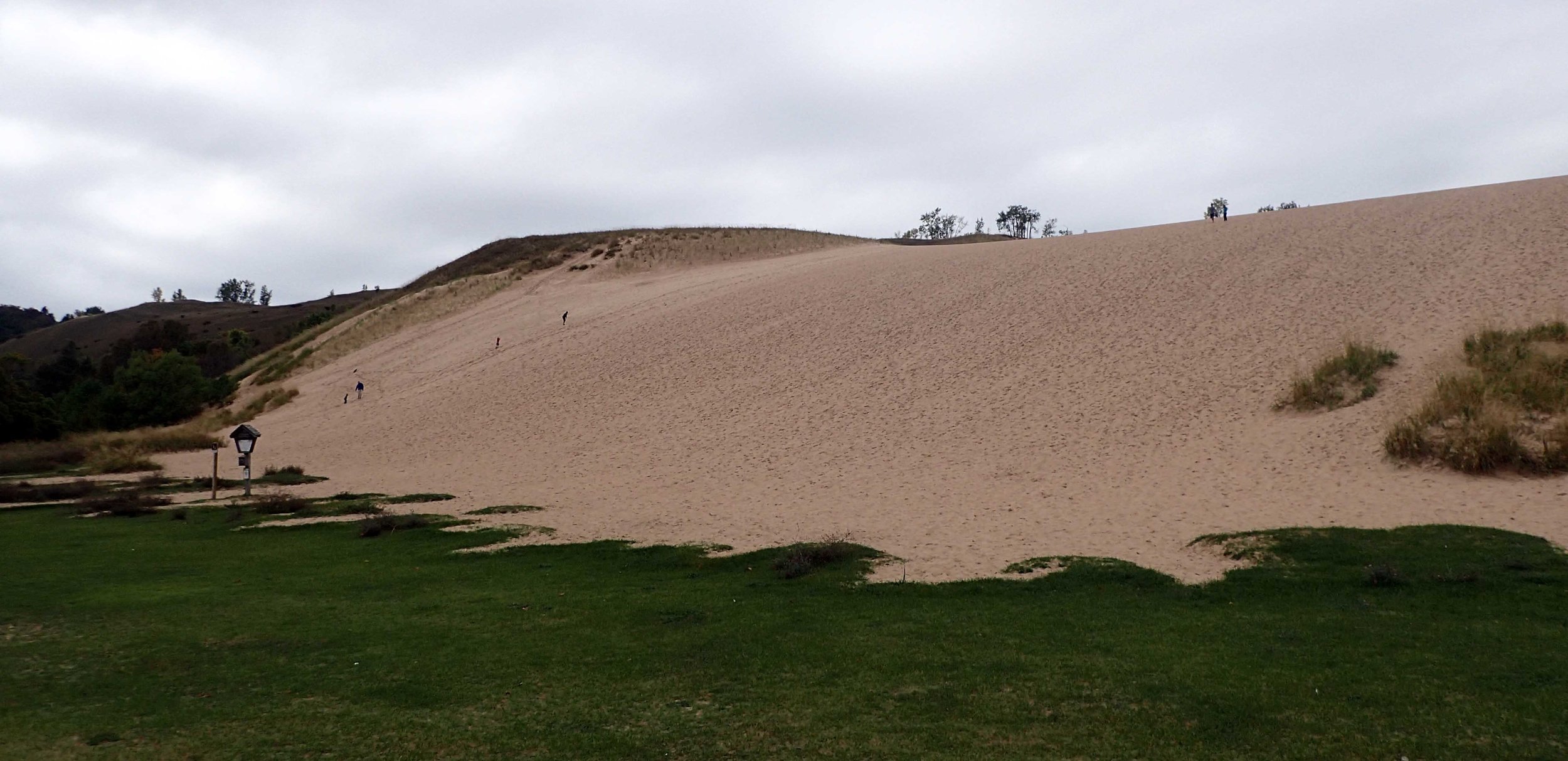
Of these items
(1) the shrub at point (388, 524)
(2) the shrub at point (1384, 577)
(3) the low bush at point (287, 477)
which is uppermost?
(2) the shrub at point (1384, 577)

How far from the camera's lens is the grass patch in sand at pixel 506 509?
65.1 ft

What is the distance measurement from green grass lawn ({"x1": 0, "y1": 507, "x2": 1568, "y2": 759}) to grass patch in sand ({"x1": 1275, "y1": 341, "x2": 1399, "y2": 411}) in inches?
372

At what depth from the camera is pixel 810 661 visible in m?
8.38

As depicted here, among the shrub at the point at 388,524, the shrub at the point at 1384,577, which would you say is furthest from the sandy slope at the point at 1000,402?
the shrub at the point at 388,524

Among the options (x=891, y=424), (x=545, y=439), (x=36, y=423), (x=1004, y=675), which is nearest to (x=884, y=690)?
(x=1004, y=675)

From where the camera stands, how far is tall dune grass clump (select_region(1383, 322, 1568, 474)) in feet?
51.7

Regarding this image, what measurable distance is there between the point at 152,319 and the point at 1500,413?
431 ft

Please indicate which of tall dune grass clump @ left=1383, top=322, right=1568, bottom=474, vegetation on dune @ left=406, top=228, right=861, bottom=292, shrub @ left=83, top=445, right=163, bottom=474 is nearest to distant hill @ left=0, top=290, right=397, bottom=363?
vegetation on dune @ left=406, top=228, right=861, bottom=292

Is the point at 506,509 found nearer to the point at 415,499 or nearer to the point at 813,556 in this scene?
the point at 415,499

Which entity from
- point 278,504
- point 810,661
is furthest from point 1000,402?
point 810,661

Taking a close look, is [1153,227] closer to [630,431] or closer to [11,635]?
[630,431]

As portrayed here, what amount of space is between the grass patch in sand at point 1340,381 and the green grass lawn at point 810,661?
945 centimetres

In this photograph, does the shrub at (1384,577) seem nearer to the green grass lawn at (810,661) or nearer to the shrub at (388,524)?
the green grass lawn at (810,661)

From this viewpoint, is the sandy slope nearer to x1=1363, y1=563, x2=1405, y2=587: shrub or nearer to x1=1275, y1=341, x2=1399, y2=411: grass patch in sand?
x1=1275, y1=341, x2=1399, y2=411: grass patch in sand
